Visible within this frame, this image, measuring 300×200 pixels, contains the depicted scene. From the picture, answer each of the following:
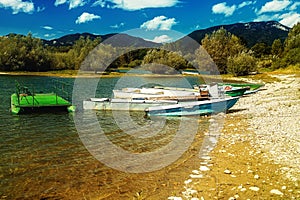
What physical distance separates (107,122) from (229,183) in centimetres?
1654

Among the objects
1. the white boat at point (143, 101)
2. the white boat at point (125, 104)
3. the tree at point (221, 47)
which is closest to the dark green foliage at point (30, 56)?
the tree at point (221, 47)

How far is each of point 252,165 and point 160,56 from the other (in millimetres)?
115799

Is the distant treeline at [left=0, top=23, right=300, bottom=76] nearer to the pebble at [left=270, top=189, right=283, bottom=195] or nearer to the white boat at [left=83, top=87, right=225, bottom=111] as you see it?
the white boat at [left=83, top=87, right=225, bottom=111]

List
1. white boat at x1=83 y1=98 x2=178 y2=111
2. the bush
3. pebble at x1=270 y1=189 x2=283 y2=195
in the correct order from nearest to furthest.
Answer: pebble at x1=270 y1=189 x2=283 y2=195
white boat at x1=83 y1=98 x2=178 y2=111
the bush

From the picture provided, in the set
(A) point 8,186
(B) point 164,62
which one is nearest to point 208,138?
(A) point 8,186

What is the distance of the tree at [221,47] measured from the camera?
110188 millimetres

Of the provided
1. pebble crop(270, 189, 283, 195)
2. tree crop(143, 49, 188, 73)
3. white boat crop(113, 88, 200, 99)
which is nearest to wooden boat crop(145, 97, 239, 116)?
white boat crop(113, 88, 200, 99)

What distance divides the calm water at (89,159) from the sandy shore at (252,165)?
0.97 m

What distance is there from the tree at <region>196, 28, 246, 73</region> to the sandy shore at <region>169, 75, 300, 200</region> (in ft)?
300

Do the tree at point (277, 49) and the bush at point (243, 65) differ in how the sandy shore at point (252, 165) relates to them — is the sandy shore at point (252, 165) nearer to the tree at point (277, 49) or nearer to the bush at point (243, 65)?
the bush at point (243, 65)

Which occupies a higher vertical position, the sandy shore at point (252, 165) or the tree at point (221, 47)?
the tree at point (221, 47)

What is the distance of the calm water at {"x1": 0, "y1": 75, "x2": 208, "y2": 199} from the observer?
37.7 feet

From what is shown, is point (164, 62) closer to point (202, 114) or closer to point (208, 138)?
point (202, 114)

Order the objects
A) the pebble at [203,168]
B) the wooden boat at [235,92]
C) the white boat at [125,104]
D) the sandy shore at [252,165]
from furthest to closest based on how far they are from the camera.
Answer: the wooden boat at [235,92] → the white boat at [125,104] → the pebble at [203,168] → the sandy shore at [252,165]
